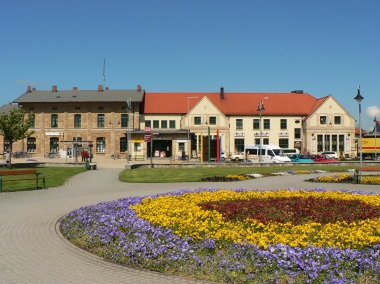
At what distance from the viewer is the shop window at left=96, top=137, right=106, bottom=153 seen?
65500mm

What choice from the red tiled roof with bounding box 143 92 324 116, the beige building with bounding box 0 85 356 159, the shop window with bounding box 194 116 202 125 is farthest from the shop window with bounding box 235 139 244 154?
the shop window with bounding box 194 116 202 125

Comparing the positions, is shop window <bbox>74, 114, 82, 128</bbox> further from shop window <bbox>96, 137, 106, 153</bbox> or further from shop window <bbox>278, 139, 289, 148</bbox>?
shop window <bbox>278, 139, 289, 148</bbox>

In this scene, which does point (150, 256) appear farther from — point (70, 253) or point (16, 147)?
point (16, 147)

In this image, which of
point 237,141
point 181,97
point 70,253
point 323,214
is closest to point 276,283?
point 70,253

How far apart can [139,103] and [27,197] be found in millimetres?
51439

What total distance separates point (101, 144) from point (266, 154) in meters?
30.2

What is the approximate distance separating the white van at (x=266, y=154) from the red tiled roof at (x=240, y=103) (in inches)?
657

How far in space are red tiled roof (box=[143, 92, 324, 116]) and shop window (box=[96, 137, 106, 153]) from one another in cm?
875

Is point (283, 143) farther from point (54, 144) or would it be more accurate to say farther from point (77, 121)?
point (54, 144)

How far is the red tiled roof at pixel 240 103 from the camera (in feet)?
222

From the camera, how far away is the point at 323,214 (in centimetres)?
1014

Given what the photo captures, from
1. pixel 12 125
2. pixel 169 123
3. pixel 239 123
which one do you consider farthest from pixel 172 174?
pixel 239 123

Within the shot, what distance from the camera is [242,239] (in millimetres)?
7500

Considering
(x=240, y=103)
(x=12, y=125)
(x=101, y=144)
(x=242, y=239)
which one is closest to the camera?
(x=242, y=239)
